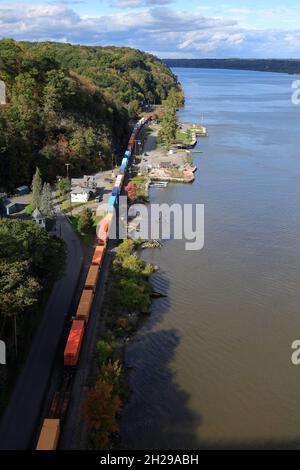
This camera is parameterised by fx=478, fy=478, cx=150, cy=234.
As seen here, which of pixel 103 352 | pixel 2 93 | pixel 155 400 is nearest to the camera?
pixel 155 400

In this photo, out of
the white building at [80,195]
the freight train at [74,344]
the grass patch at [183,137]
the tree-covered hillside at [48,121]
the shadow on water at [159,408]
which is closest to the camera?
the freight train at [74,344]

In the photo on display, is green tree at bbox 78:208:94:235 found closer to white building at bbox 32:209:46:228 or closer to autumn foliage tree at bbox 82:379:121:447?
white building at bbox 32:209:46:228

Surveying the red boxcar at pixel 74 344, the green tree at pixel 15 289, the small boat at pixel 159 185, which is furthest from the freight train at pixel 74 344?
the small boat at pixel 159 185

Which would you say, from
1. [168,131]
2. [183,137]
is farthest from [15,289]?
[183,137]

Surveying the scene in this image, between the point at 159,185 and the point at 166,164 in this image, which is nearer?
the point at 159,185

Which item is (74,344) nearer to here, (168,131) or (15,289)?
(15,289)

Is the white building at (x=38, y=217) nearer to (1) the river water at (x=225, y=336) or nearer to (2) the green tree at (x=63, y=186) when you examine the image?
(1) the river water at (x=225, y=336)

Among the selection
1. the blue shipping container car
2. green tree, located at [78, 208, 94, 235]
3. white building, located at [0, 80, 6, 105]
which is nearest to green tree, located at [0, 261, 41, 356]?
green tree, located at [78, 208, 94, 235]
